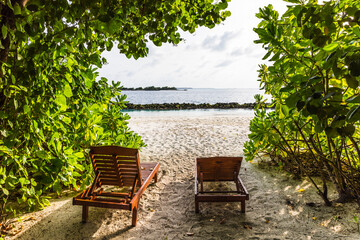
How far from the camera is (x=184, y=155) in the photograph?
7.36 m

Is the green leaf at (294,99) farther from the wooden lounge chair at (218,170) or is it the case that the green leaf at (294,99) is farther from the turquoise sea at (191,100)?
the turquoise sea at (191,100)

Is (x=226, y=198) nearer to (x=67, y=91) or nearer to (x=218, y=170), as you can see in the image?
(x=218, y=170)

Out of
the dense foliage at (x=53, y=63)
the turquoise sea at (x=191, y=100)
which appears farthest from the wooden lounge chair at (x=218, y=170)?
the turquoise sea at (x=191, y=100)

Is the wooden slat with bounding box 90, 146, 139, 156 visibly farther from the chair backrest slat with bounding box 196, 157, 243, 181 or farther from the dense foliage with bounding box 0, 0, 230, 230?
the chair backrest slat with bounding box 196, 157, 243, 181

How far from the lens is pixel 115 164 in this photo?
3703 millimetres

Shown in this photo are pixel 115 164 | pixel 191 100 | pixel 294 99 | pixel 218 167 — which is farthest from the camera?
pixel 191 100

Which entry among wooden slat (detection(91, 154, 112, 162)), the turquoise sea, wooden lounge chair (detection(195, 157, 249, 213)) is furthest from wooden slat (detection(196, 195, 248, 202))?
the turquoise sea

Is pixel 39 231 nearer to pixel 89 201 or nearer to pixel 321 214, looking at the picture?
pixel 89 201

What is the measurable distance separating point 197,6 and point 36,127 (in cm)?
292

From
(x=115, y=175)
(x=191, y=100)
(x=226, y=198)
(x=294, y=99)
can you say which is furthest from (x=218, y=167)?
(x=191, y=100)

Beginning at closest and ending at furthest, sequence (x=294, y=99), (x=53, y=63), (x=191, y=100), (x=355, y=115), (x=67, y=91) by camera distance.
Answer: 1. (x=355, y=115)
2. (x=294, y=99)
3. (x=67, y=91)
4. (x=53, y=63)
5. (x=191, y=100)

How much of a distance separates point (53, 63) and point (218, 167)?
3470mm

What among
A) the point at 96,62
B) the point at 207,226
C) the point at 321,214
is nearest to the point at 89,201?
the point at 207,226

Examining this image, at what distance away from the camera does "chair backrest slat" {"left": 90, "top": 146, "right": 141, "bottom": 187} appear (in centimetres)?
356
